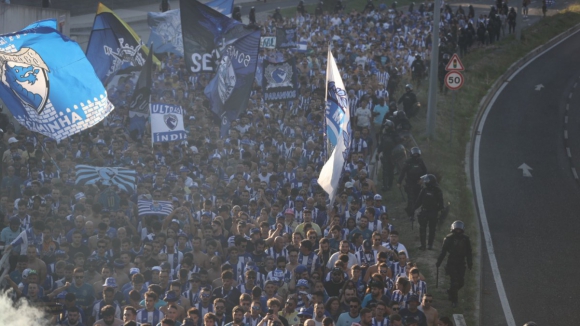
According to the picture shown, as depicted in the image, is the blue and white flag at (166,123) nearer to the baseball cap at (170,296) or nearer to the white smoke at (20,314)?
the baseball cap at (170,296)

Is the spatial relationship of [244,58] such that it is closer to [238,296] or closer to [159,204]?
[159,204]

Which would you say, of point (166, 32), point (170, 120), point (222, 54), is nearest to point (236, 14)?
point (166, 32)

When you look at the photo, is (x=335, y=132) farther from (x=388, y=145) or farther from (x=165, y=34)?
(x=165, y=34)

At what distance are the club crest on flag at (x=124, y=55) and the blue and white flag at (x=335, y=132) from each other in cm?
838

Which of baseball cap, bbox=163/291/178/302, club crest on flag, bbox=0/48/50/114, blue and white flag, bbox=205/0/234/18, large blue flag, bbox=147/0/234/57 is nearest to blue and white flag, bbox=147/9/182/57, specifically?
large blue flag, bbox=147/0/234/57

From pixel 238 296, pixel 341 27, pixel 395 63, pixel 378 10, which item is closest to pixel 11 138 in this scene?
pixel 238 296

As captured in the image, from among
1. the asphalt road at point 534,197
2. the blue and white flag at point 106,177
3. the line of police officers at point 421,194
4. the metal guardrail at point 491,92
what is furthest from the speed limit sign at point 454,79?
the blue and white flag at point 106,177

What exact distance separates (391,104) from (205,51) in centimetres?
522

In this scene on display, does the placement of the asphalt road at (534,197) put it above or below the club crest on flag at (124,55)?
below

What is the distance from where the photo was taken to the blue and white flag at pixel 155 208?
15.9 meters

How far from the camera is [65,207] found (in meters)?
15.5

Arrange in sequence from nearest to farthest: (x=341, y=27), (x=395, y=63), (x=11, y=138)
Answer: (x=11, y=138), (x=395, y=63), (x=341, y=27)

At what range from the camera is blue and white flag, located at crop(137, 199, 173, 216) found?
52.1 feet

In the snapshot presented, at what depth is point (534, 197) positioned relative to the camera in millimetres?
22031
